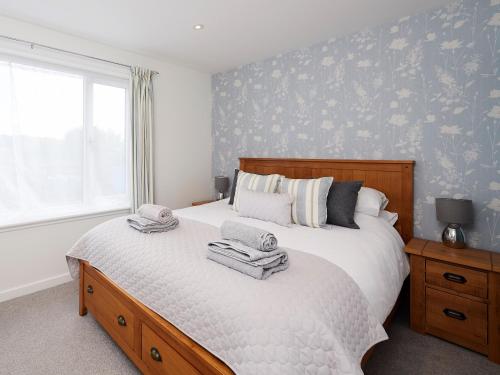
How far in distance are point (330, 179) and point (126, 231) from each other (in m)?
1.63

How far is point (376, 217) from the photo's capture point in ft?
7.36

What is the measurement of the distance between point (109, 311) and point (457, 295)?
2300 millimetres

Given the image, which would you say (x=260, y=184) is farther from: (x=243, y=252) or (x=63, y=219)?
(x=63, y=219)

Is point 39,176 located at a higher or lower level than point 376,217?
higher

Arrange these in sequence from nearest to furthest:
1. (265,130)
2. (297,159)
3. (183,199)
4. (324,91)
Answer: (324,91)
(297,159)
(265,130)
(183,199)

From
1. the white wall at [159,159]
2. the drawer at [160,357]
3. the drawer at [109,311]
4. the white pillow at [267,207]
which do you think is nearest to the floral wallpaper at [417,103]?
the white pillow at [267,207]

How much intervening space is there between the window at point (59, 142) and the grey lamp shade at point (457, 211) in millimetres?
3093

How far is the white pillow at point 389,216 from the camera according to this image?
7.63ft

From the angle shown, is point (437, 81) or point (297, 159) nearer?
point (437, 81)

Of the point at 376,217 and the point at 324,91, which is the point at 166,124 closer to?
the point at 324,91

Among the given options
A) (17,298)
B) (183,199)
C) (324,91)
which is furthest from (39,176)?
(324,91)

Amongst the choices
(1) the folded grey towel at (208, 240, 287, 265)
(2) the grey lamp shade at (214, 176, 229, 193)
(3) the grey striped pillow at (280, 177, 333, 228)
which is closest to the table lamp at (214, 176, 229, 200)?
(2) the grey lamp shade at (214, 176, 229, 193)

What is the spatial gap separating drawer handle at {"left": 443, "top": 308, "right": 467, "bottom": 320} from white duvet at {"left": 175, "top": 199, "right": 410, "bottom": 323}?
Result: 0.33 m

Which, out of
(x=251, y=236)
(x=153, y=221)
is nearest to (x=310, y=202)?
(x=251, y=236)
